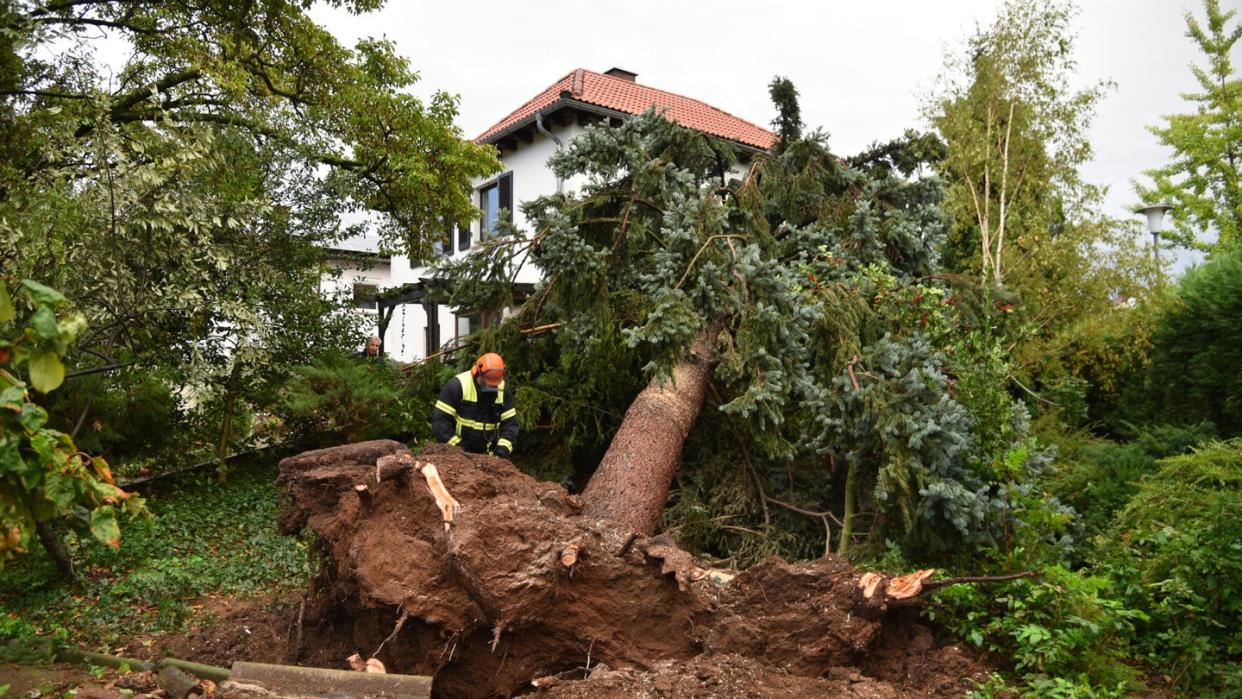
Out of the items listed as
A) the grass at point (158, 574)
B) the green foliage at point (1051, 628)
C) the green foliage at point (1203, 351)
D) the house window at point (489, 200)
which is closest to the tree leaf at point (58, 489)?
the grass at point (158, 574)

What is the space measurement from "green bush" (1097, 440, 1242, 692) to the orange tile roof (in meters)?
14.6

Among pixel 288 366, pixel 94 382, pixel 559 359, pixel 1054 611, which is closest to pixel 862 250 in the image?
pixel 559 359

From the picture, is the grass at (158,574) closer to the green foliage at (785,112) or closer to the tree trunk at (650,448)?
the tree trunk at (650,448)

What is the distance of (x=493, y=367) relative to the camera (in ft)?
22.1

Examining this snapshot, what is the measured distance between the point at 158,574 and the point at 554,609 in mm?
3705

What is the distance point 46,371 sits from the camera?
8.56 feet

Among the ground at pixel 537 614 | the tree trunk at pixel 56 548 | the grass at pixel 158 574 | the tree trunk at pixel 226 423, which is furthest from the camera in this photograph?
the tree trunk at pixel 226 423

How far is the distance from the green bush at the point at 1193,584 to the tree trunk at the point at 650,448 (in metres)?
3.12

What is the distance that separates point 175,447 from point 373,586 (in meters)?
6.13

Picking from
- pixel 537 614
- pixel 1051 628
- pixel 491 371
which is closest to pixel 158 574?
pixel 491 371

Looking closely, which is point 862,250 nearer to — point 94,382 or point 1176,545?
point 1176,545

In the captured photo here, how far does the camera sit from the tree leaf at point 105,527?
272cm

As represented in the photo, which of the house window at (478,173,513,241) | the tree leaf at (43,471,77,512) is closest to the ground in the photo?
the tree leaf at (43,471,77,512)

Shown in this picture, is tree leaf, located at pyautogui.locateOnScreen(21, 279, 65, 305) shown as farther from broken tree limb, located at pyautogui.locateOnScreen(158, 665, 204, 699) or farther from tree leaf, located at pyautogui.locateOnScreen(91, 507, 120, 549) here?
broken tree limb, located at pyautogui.locateOnScreen(158, 665, 204, 699)
